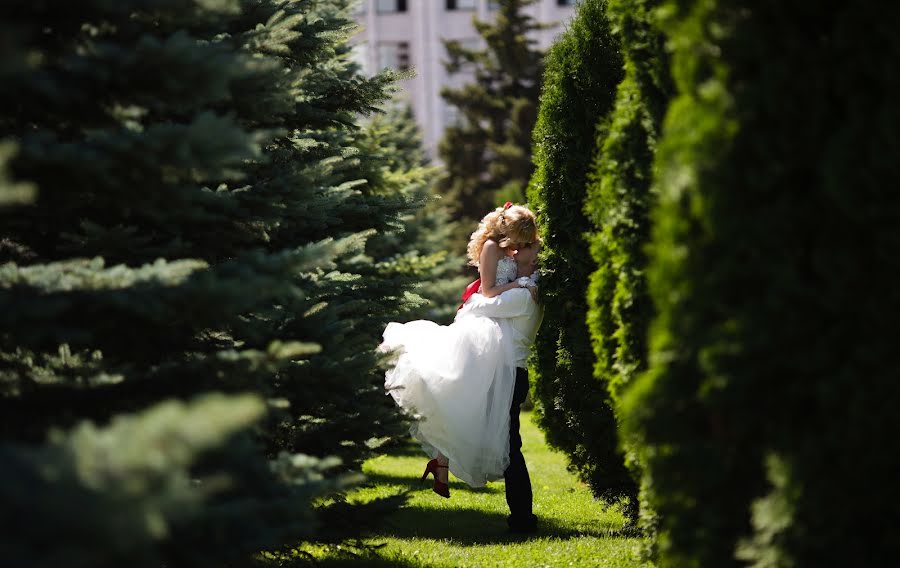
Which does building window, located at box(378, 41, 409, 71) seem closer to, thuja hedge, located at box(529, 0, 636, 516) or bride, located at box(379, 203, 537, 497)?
thuja hedge, located at box(529, 0, 636, 516)

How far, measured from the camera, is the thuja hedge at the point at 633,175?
485 cm

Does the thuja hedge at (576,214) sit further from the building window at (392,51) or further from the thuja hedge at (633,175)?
the building window at (392,51)

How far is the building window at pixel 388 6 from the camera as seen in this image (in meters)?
36.3

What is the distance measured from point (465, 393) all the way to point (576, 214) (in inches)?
67.9

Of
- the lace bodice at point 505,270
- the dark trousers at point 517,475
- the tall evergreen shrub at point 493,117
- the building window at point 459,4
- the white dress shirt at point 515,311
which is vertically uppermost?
the building window at point 459,4

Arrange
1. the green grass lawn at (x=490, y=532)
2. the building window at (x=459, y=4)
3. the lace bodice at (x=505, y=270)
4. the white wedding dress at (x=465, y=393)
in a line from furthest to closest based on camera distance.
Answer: the building window at (x=459, y=4) → the lace bodice at (x=505, y=270) → the white wedding dress at (x=465, y=393) → the green grass lawn at (x=490, y=532)

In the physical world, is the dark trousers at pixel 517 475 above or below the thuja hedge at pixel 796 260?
below

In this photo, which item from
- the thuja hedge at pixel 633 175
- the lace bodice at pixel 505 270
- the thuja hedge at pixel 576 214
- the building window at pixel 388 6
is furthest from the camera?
the building window at pixel 388 6

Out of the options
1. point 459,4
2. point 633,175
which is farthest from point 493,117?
point 633,175

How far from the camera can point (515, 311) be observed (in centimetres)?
726

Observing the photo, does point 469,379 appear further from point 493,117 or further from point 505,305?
point 493,117

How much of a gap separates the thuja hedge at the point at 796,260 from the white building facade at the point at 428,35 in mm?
32380

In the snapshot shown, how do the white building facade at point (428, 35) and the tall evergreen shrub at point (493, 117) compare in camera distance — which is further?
the white building facade at point (428, 35)

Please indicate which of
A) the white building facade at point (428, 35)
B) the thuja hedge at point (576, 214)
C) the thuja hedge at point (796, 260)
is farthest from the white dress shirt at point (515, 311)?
the white building facade at point (428, 35)
